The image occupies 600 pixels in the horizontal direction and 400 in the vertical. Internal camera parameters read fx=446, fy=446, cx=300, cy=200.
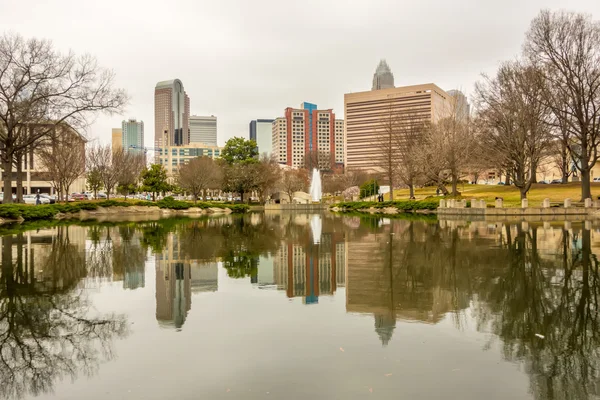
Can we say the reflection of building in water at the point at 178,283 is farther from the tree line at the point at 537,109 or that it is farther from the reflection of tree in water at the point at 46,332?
the tree line at the point at 537,109

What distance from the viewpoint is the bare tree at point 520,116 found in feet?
131

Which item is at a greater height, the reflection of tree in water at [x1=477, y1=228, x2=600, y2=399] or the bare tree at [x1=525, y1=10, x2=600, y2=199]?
the bare tree at [x1=525, y1=10, x2=600, y2=199]

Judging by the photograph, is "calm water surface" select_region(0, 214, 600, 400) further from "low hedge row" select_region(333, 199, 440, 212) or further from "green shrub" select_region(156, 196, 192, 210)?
"green shrub" select_region(156, 196, 192, 210)

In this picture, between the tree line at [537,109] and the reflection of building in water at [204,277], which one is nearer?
the reflection of building in water at [204,277]

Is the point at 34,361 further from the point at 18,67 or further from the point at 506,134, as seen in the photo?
the point at 506,134

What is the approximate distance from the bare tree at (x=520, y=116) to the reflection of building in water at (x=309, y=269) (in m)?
30.2

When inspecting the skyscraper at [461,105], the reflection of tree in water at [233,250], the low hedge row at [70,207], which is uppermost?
the skyscraper at [461,105]

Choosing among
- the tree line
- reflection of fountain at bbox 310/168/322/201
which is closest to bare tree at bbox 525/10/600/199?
the tree line

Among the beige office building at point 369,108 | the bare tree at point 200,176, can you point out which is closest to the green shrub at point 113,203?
the bare tree at point 200,176

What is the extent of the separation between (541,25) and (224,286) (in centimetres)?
4019

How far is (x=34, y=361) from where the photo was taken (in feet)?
17.4

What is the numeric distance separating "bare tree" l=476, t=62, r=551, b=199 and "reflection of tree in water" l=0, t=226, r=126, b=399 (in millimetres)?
39408

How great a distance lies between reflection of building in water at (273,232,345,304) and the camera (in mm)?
9289

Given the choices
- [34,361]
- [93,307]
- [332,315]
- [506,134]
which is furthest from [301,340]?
[506,134]
